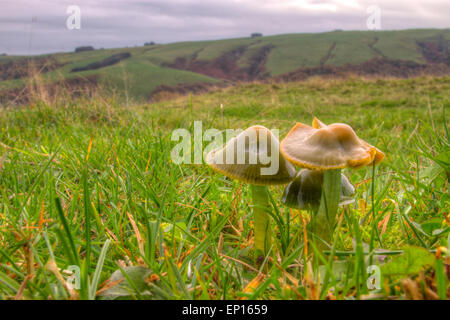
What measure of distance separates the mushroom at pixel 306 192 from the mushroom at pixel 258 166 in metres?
0.09

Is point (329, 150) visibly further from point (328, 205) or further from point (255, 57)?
point (255, 57)

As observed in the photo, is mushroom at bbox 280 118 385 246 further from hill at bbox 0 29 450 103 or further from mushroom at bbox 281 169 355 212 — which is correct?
hill at bbox 0 29 450 103

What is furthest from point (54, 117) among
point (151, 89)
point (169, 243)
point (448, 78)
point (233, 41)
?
point (233, 41)

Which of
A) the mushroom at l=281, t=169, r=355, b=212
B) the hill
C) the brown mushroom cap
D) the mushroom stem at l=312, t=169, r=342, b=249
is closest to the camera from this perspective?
the brown mushroom cap

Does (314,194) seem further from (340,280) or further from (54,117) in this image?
(54,117)

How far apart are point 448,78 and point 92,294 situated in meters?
17.3

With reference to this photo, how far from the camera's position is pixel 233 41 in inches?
4333

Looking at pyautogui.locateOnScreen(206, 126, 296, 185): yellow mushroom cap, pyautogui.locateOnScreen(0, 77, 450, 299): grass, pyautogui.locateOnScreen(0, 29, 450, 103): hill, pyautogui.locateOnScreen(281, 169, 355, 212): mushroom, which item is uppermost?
pyautogui.locateOnScreen(0, 29, 450, 103): hill

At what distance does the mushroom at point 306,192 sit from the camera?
1.67 metres

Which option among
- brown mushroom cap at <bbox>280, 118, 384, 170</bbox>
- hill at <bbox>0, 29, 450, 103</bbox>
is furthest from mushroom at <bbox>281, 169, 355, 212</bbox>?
hill at <bbox>0, 29, 450, 103</bbox>

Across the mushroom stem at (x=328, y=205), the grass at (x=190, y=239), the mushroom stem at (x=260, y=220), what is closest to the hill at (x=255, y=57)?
the grass at (x=190, y=239)

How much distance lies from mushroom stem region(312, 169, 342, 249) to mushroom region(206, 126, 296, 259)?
7.0 inches

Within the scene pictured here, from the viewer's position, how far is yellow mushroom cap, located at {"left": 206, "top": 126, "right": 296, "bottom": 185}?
1561mm

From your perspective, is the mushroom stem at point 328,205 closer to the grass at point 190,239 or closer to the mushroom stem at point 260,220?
the grass at point 190,239
